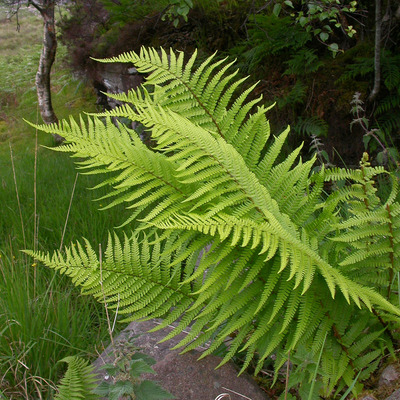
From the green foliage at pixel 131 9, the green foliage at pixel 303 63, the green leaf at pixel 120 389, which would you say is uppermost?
the green foliage at pixel 131 9

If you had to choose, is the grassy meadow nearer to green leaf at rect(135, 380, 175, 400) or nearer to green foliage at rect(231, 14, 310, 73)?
green leaf at rect(135, 380, 175, 400)

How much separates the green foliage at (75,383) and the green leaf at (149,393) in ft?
0.56

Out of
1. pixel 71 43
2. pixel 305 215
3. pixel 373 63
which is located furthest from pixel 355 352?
pixel 71 43

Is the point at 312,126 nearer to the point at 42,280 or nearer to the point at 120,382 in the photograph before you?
the point at 42,280

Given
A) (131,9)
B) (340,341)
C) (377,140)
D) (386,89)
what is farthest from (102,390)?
(131,9)

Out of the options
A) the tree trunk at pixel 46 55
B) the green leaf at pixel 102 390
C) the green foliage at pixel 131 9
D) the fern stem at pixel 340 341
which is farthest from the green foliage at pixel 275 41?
the green leaf at pixel 102 390

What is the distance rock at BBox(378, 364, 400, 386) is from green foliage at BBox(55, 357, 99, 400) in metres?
0.92

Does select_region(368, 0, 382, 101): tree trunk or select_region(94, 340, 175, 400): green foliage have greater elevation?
select_region(368, 0, 382, 101): tree trunk

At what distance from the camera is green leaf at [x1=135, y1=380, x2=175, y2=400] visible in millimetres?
1150

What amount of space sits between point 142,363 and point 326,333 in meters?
0.58

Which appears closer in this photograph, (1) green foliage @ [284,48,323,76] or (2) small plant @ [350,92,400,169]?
→ (2) small plant @ [350,92,400,169]

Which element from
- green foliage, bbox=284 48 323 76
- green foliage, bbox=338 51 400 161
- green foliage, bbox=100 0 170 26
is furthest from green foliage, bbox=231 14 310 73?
green foliage, bbox=100 0 170 26

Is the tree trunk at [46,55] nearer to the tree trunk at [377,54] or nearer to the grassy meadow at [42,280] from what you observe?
the grassy meadow at [42,280]

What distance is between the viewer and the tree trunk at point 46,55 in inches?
226
